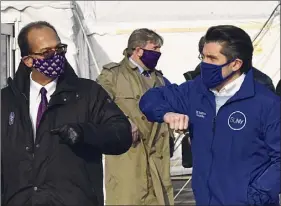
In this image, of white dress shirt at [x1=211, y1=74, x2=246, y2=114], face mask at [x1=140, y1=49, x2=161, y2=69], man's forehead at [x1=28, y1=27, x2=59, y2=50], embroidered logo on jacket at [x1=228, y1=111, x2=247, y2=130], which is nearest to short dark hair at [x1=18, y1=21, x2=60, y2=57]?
man's forehead at [x1=28, y1=27, x2=59, y2=50]

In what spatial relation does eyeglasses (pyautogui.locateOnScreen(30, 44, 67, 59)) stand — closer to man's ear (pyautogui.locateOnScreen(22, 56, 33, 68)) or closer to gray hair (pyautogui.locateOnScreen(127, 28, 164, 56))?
man's ear (pyautogui.locateOnScreen(22, 56, 33, 68))

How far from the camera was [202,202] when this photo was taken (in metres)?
3.70

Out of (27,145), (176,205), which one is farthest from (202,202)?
(176,205)

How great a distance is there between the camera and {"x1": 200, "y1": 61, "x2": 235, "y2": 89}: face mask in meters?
3.72

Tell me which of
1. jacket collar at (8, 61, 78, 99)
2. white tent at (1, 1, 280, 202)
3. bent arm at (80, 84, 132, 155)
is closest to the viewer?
bent arm at (80, 84, 132, 155)

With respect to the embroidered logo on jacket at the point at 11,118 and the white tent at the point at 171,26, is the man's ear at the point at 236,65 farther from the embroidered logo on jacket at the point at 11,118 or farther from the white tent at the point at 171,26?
the white tent at the point at 171,26

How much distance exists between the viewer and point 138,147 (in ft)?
21.3

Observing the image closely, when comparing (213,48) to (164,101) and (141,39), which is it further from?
(141,39)

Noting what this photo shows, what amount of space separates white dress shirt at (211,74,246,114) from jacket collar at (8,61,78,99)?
2.40ft

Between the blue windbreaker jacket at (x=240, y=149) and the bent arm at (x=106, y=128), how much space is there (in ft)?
1.32

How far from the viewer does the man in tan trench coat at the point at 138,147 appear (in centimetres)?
647

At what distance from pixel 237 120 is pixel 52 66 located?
0.97m

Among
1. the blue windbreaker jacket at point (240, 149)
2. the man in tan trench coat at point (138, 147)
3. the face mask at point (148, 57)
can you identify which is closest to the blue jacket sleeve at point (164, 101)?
the blue windbreaker jacket at point (240, 149)

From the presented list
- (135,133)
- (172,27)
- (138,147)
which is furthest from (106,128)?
(172,27)
